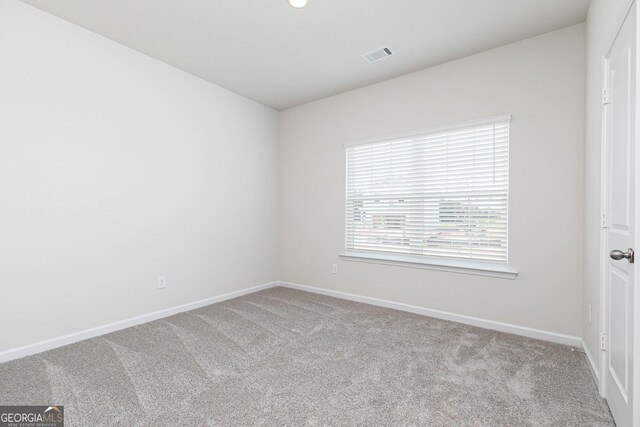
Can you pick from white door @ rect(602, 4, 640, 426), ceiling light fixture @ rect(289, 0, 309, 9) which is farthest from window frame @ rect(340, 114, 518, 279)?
ceiling light fixture @ rect(289, 0, 309, 9)

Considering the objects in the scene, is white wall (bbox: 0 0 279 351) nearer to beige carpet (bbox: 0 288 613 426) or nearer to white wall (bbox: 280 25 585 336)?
beige carpet (bbox: 0 288 613 426)

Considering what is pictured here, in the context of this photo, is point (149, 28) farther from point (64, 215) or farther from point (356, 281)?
point (356, 281)

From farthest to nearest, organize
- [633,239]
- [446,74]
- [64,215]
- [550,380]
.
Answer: [446,74]
[64,215]
[550,380]
[633,239]

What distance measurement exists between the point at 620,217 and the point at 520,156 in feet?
4.57

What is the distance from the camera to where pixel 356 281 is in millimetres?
3980

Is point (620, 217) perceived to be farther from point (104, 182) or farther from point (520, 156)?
point (104, 182)

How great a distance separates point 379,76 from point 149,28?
2.41 meters

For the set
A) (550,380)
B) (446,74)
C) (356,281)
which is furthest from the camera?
(356,281)

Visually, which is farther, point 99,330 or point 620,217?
point 99,330

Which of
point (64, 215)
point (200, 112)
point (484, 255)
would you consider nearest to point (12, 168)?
point (64, 215)

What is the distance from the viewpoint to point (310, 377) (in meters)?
2.12

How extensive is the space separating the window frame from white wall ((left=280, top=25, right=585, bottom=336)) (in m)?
0.06

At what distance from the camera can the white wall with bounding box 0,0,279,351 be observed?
93.9 inches

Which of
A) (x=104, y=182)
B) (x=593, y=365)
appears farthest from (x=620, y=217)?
(x=104, y=182)
